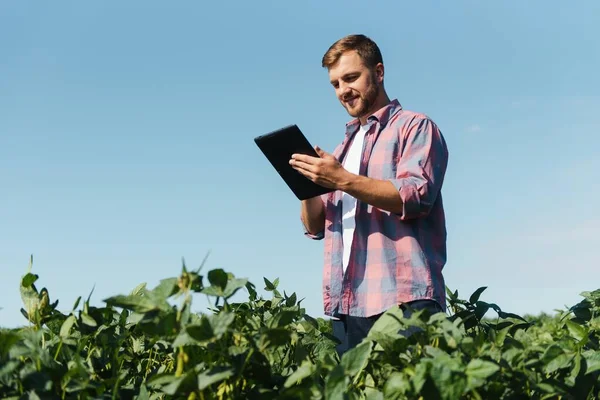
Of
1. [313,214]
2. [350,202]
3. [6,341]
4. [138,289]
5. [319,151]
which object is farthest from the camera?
[313,214]

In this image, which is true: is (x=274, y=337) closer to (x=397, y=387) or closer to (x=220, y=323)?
(x=220, y=323)

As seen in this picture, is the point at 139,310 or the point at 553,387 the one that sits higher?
the point at 139,310

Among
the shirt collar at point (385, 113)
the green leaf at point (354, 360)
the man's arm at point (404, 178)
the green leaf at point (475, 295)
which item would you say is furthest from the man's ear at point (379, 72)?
the green leaf at point (354, 360)

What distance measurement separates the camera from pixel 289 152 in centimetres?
348

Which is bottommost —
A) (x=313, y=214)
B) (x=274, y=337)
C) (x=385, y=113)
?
(x=274, y=337)

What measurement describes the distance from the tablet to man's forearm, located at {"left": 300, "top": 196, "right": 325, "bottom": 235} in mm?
217

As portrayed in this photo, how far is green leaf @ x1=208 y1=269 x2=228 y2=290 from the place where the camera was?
6.24 feet

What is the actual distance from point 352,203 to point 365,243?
0.79 feet

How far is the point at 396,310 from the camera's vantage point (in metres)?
2.18

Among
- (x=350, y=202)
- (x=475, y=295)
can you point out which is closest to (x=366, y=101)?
(x=350, y=202)

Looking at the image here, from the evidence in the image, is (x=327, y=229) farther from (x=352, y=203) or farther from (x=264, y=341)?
(x=264, y=341)

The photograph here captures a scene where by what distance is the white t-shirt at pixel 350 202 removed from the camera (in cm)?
371

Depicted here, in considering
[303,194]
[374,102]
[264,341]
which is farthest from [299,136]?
[264,341]

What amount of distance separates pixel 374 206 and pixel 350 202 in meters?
0.40
